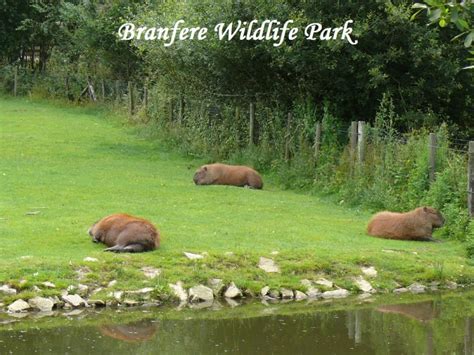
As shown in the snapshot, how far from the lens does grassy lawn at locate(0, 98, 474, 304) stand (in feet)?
35.5

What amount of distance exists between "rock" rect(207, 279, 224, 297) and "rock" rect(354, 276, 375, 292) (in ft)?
5.93

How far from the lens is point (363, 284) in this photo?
11.4 m

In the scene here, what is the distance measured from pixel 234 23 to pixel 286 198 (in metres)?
4.75

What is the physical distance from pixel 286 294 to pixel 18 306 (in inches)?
127

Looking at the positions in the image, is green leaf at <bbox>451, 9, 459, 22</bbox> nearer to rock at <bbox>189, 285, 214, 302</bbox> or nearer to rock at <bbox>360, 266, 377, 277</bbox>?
rock at <bbox>189, 285, 214, 302</bbox>

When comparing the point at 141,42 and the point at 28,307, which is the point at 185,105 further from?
the point at 28,307

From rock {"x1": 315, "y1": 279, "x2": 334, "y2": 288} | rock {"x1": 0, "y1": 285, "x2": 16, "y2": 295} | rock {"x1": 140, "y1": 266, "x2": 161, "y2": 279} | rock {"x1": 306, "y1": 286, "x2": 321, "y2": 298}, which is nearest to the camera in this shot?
rock {"x1": 0, "y1": 285, "x2": 16, "y2": 295}

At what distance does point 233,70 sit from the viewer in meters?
21.1

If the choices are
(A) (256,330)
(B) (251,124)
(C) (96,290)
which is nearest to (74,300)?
(C) (96,290)

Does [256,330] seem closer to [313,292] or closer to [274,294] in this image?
[274,294]

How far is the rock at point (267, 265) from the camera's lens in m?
11.2

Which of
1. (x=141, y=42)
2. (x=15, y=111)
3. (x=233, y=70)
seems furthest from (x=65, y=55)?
(x=233, y=70)

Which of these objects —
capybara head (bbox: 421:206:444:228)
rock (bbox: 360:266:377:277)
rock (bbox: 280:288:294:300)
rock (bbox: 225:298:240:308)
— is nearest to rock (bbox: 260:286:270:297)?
rock (bbox: 280:288:294:300)

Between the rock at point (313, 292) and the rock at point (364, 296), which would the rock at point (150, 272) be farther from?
the rock at point (364, 296)
